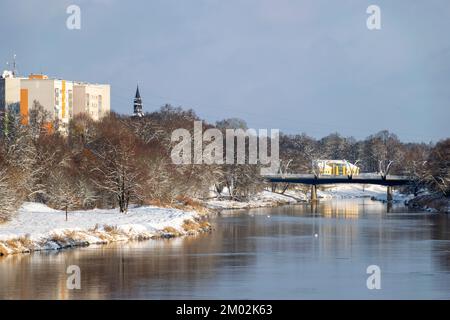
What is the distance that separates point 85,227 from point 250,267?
16.0 metres

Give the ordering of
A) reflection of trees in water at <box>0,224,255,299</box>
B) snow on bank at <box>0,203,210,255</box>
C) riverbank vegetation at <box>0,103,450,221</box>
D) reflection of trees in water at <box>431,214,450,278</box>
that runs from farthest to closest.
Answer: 1. riverbank vegetation at <box>0,103,450,221</box>
2. snow on bank at <box>0,203,210,255</box>
3. reflection of trees in water at <box>431,214,450,278</box>
4. reflection of trees in water at <box>0,224,255,299</box>

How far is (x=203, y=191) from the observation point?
109m

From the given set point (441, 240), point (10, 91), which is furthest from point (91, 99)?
point (441, 240)

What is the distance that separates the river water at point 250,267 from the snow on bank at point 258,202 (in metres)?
42.9

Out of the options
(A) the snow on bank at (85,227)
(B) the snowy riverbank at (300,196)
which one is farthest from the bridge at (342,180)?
(A) the snow on bank at (85,227)

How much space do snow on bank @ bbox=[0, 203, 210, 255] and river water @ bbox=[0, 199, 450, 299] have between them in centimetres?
169

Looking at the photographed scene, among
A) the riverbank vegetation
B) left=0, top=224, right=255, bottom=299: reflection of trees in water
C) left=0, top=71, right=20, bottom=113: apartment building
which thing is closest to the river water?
left=0, top=224, right=255, bottom=299: reflection of trees in water

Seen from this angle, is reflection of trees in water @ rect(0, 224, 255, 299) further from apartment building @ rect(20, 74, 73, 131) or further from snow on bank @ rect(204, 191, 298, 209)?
apartment building @ rect(20, 74, 73, 131)

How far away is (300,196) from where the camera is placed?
484 feet

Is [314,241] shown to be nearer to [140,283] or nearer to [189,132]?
[140,283]

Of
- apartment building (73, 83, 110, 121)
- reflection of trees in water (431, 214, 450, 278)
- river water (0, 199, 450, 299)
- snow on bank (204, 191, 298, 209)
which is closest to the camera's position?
river water (0, 199, 450, 299)

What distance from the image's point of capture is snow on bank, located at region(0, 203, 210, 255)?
51.9 meters

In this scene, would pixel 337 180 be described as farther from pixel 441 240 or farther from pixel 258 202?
pixel 441 240
